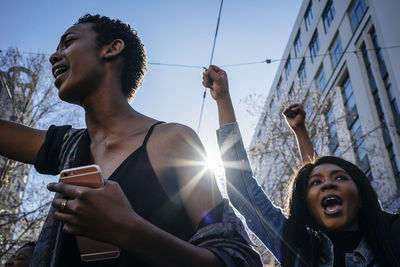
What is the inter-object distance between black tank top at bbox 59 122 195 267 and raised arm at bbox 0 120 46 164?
48 centimetres

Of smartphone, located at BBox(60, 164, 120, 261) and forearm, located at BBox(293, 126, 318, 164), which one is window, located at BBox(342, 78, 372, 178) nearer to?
forearm, located at BBox(293, 126, 318, 164)

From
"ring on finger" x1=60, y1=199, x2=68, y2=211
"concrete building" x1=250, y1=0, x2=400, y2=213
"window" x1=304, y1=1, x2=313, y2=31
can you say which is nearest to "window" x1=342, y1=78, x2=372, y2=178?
"concrete building" x1=250, y1=0, x2=400, y2=213

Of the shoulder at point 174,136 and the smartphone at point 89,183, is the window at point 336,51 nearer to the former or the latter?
the shoulder at point 174,136

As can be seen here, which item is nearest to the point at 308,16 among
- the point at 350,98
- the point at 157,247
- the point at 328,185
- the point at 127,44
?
the point at 350,98

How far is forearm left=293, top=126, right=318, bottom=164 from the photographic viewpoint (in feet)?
10.3

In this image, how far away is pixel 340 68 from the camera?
2188 centimetres

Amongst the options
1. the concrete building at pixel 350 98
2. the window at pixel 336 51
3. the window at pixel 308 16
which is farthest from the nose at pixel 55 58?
the window at pixel 308 16

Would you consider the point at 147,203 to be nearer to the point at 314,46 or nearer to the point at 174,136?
the point at 174,136

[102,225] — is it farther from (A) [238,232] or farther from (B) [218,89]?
(B) [218,89]

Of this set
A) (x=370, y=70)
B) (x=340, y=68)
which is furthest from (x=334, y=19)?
(x=370, y=70)

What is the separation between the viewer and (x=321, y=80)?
80.1 feet

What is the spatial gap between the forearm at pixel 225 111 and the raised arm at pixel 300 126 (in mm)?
617

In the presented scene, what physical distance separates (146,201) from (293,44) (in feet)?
99.6

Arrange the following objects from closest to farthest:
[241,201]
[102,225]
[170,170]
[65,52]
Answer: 1. [102,225]
2. [170,170]
3. [65,52]
4. [241,201]
